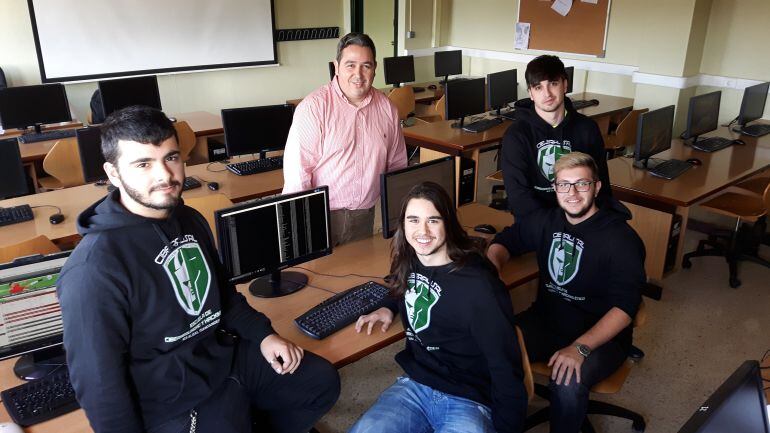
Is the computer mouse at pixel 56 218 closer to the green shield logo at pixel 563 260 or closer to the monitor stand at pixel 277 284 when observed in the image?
the monitor stand at pixel 277 284

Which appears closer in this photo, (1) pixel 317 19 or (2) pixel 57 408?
(2) pixel 57 408

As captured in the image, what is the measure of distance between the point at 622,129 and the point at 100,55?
17.0ft

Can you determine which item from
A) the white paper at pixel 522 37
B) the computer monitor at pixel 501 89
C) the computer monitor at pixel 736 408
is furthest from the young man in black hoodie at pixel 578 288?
the white paper at pixel 522 37

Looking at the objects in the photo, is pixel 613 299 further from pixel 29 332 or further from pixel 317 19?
pixel 317 19

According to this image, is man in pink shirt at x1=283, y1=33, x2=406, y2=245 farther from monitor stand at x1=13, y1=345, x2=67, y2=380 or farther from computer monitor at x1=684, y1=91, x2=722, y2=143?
computer monitor at x1=684, y1=91, x2=722, y2=143

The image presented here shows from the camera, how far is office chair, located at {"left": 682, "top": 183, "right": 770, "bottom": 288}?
13.4 feet

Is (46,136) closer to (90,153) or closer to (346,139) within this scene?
(90,153)

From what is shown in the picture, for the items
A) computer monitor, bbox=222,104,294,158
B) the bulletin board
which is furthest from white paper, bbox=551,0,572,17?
computer monitor, bbox=222,104,294,158

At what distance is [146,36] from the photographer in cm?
653

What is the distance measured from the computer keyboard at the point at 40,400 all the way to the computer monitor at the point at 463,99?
399 centimetres

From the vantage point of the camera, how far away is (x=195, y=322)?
1792 millimetres

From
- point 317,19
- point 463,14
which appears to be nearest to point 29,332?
point 317,19

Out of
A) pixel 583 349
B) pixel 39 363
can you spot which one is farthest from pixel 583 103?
pixel 39 363

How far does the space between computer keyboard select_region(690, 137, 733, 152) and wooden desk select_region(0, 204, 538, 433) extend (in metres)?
2.34
